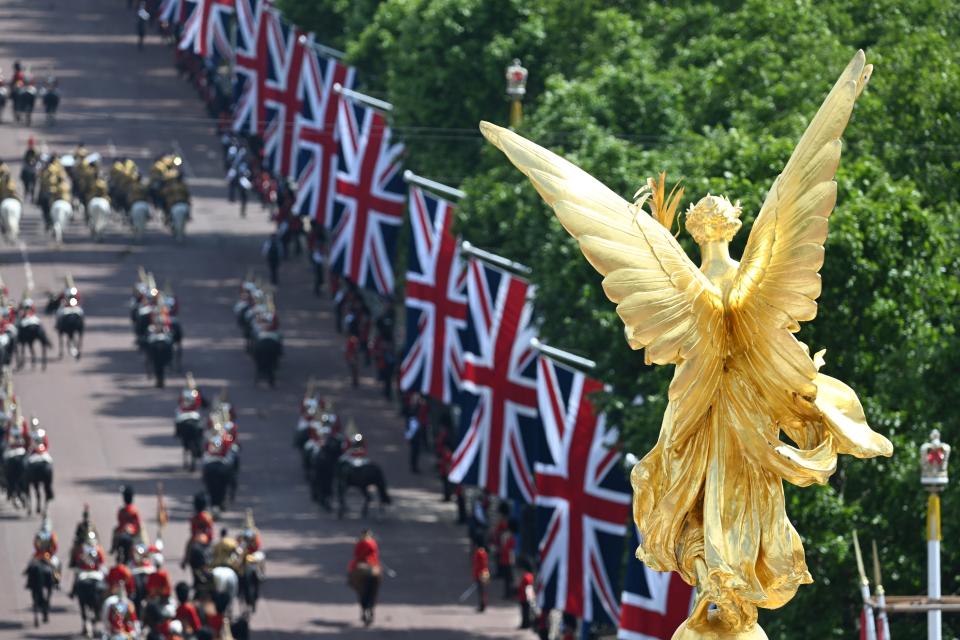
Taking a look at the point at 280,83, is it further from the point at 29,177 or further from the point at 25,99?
the point at 25,99

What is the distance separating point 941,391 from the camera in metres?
42.8

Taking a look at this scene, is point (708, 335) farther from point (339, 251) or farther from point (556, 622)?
point (339, 251)

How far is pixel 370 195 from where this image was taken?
72.9 m

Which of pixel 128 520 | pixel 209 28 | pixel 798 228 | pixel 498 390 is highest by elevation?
pixel 798 228

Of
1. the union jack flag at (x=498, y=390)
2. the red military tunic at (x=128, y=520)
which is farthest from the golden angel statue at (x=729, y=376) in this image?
the red military tunic at (x=128, y=520)

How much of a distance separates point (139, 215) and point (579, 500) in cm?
4886

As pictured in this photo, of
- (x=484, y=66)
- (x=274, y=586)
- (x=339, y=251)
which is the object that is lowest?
(x=274, y=586)

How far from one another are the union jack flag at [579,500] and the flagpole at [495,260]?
6.92 metres

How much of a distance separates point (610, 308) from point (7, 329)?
30847 mm

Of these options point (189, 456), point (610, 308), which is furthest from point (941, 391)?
point (189, 456)

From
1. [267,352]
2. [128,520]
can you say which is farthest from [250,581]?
[267,352]

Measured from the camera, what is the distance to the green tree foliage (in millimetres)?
41938

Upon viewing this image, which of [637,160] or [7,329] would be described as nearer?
[637,160]

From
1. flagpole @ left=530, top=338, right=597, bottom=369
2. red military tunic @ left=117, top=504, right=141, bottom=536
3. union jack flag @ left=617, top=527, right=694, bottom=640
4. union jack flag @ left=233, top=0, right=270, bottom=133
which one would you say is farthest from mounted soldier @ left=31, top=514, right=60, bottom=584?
union jack flag @ left=233, top=0, right=270, bottom=133
